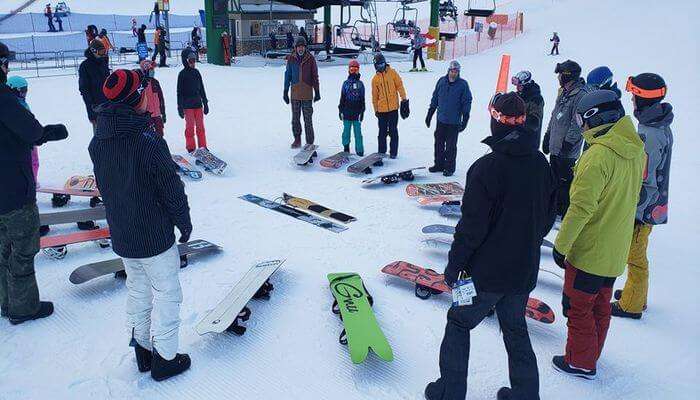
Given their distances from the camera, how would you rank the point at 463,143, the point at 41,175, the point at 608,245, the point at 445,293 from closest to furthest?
the point at 608,245
the point at 445,293
the point at 41,175
the point at 463,143

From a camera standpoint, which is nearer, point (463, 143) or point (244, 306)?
point (244, 306)

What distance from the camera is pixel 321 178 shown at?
794 centimetres

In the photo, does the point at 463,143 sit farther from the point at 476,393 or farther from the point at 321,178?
the point at 476,393

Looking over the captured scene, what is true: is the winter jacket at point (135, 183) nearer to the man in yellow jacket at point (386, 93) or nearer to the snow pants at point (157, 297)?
the snow pants at point (157, 297)

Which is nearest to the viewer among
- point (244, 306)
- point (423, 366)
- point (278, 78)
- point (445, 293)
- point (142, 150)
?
point (142, 150)

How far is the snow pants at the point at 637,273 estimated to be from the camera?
3836 mm

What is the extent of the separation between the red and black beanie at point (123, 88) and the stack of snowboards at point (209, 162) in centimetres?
507

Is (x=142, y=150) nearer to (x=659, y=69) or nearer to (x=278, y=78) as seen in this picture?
(x=278, y=78)

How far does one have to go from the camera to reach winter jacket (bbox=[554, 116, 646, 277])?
2938 millimetres

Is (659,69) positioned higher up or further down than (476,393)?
higher up

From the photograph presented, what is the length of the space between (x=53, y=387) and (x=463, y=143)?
825 cm

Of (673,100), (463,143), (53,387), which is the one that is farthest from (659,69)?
(53,387)

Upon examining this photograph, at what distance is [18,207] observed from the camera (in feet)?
11.7

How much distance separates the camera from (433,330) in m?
3.96
